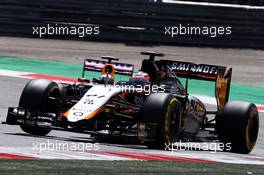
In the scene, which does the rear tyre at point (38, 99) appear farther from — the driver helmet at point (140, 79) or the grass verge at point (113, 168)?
the grass verge at point (113, 168)

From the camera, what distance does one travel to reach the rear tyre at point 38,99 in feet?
47.3

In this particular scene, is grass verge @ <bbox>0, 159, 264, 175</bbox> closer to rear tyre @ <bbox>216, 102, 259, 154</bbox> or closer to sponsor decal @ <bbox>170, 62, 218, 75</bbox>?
rear tyre @ <bbox>216, 102, 259, 154</bbox>

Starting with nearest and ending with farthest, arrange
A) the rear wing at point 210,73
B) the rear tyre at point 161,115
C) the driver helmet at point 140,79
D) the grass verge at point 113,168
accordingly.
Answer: the grass verge at point 113,168 → the rear tyre at point 161,115 → the driver helmet at point 140,79 → the rear wing at point 210,73

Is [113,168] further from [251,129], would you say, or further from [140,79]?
[251,129]

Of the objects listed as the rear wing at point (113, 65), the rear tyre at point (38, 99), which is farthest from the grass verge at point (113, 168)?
the rear wing at point (113, 65)

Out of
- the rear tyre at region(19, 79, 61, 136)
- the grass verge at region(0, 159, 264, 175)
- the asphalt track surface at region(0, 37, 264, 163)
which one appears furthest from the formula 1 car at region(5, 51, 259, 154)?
the asphalt track surface at region(0, 37, 264, 163)

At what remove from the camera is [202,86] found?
25031mm

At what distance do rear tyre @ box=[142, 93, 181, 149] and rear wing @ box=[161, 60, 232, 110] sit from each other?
1516 mm

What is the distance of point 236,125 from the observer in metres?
14.8

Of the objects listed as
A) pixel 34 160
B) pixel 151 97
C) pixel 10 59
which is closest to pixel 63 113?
pixel 151 97

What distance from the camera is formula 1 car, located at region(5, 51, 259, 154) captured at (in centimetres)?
1373

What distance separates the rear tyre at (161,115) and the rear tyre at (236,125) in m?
1.20

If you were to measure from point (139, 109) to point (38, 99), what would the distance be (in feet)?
4.72

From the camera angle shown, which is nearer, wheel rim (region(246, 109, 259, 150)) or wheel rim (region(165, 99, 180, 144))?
wheel rim (region(165, 99, 180, 144))
